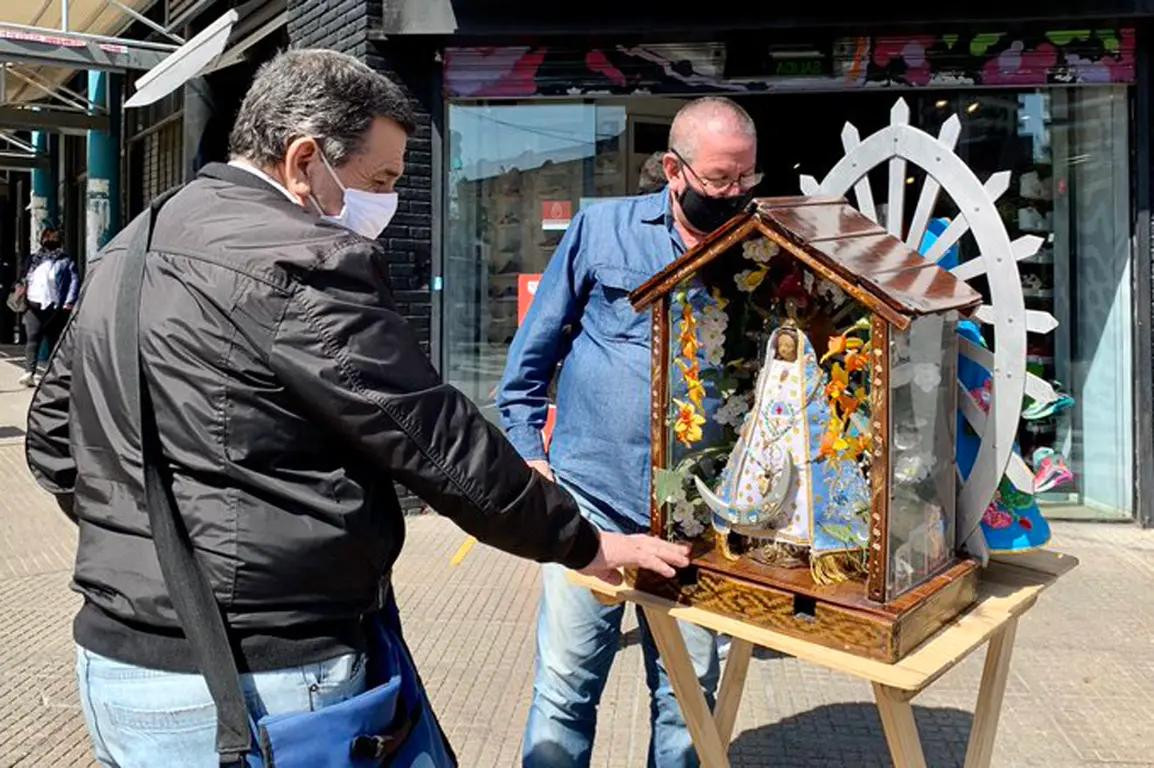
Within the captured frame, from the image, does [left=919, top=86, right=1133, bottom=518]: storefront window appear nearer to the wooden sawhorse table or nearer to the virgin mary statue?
the wooden sawhorse table

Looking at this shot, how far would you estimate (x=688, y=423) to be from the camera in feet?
6.57

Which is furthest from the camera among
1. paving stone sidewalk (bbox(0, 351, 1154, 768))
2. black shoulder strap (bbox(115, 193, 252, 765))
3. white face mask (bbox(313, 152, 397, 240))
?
paving stone sidewalk (bbox(0, 351, 1154, 768))

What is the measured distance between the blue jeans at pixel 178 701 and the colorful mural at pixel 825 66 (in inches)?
206

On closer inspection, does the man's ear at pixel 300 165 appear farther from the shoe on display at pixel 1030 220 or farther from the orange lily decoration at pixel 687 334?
the shoe on display at pixel 1030 220

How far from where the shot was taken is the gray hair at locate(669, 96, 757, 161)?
221cm

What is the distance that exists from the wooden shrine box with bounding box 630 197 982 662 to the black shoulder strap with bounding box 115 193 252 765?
0.83 m

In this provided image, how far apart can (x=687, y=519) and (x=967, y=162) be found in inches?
196

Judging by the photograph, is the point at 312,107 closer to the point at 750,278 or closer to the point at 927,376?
the point at 750,278

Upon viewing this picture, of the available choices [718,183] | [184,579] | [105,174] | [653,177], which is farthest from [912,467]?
[105,174]

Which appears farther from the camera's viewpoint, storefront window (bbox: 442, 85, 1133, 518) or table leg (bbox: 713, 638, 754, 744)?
storefront window (bbox: 442, 85, 1133, 518)

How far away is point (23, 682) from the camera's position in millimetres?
3807

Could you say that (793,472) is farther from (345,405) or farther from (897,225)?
(345,405)

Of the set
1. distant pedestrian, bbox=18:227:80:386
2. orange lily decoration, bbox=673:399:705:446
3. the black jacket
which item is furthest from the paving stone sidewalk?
distant pedestrian, bbox=18:227:80:386

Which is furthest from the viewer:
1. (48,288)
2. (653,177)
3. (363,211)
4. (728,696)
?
(48,288)
